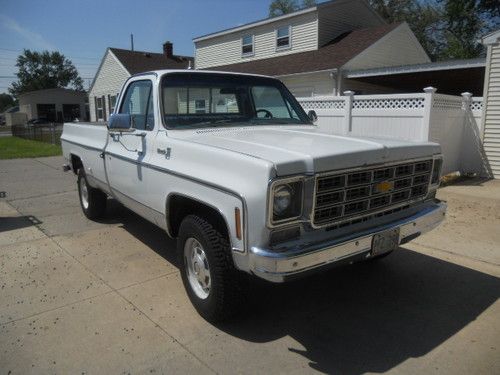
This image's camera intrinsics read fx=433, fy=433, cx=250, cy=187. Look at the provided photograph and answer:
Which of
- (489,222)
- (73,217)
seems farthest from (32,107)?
(489,222)

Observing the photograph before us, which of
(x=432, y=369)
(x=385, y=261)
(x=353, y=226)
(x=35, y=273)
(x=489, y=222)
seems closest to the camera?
(x=432, y=369)

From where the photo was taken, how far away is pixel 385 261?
4.82 meters

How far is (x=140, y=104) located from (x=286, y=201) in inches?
99.7

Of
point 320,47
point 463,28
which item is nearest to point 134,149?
point 320,47

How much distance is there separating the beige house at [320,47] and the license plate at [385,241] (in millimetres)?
12838

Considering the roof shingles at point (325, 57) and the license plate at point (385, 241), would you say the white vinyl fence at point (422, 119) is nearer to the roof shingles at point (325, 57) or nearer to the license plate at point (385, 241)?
the roof shingles at point (325, 57)

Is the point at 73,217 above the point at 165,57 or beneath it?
beneath

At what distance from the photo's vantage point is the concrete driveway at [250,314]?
299 centimetres

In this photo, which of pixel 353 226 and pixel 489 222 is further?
pixel 489 222

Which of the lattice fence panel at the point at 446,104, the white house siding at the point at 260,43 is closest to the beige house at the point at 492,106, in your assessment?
the lattice fence panel at the point at 446,104

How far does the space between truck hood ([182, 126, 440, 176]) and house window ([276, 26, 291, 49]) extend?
1653 cm

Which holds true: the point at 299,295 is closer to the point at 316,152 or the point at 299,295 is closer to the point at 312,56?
the point at 316,152

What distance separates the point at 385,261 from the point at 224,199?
264 cm

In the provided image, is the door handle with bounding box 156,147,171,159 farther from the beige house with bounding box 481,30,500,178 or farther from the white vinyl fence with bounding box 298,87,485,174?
the beige house with bounding box 481,30,500,178
